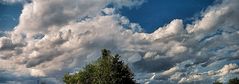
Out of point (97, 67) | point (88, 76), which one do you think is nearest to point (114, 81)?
point (97, 67)

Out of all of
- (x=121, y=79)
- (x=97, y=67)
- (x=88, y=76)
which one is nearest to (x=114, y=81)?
(x=121, y=79)

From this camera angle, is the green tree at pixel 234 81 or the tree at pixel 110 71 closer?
the tree at pixel 110 71

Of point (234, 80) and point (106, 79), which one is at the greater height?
point (234, 80)

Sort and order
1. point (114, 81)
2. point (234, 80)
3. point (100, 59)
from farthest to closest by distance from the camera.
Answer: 1. point (234, 80)
2. point (100, 59)
3. point (114, 81)

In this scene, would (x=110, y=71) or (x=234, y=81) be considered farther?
(x=234, y=81)

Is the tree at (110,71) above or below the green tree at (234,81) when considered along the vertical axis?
below

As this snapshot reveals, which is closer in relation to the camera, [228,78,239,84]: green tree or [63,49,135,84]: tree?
[63,49,135,84]: tree

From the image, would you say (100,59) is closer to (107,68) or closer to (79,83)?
(107,68)

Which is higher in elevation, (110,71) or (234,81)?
(234,81)

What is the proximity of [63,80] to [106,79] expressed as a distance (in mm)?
33350

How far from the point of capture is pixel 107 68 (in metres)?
102

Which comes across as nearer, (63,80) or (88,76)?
(88,76)

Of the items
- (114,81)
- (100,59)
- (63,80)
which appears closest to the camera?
(114,81)

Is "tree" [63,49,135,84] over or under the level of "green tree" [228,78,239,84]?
under
